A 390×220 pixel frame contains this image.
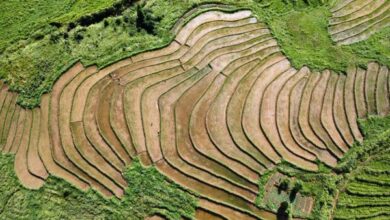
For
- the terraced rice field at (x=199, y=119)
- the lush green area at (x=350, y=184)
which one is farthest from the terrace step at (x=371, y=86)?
the lush green area at (x=350, y=184)

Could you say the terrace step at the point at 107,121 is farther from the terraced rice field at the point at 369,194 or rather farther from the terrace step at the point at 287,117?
the terraced rice field at the point at 369,194

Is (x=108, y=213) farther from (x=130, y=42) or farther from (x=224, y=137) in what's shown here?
(x=130, y=42)

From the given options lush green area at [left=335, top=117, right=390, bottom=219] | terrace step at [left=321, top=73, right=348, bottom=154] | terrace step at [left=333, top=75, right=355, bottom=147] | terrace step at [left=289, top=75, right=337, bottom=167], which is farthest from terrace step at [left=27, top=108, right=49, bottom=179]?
terrace step at [left=333, top=75, right=355, bottom=147]

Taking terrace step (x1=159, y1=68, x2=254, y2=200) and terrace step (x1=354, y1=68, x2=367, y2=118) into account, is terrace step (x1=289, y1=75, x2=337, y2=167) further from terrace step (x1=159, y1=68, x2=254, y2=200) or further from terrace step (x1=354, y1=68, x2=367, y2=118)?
terrace step (x1=159, y1=68, x2=254, y2=200)

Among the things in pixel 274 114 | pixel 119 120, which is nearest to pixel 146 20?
pixel 119 120

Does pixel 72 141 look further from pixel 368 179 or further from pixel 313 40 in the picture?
pixel 368 179

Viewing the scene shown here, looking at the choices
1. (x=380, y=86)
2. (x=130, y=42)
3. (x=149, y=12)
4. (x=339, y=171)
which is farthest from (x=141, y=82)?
(x=380, y=86)
